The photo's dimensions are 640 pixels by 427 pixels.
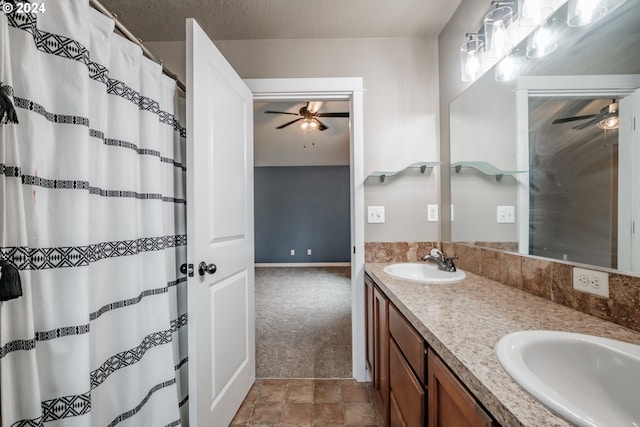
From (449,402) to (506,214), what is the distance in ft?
3.05

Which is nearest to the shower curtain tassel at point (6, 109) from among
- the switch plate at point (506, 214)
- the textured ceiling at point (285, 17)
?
the textured ceiling at point (285, 17)

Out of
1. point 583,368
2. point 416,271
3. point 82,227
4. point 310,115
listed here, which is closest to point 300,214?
point 310,115

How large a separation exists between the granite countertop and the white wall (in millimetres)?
687

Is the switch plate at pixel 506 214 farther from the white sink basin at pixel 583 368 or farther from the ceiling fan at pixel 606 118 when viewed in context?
the white sink basin at pixel 583 368

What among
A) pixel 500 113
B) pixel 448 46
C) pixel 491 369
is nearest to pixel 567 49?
pixel 500 113

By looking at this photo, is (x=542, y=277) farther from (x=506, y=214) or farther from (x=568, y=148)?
(x=568, y=148)

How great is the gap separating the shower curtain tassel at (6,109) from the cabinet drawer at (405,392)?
134 centimetres

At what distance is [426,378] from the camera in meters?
0.78

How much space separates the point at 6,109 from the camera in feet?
1.92

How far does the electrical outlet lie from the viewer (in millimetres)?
759

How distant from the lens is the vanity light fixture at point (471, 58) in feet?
4.46

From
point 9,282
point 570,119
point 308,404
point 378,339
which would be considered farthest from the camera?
point 308,404

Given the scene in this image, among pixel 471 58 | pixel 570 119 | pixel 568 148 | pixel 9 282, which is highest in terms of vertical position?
pixel 471 58

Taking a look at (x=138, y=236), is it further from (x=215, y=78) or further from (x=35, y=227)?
(x=215, y=78)
